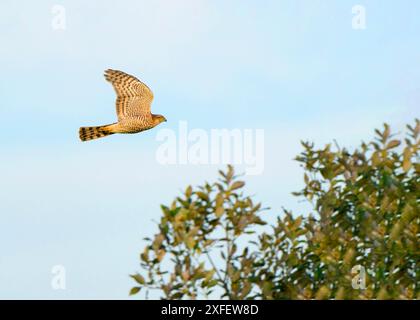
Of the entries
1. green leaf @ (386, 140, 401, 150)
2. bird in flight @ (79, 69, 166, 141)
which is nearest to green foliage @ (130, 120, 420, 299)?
green leaf @ (386, 140, 401, 150)

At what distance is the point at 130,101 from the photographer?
17.0 m

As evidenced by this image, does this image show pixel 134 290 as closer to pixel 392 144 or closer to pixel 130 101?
pixel 392 144

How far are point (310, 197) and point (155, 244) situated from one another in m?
2.24

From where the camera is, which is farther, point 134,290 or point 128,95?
point 128,95

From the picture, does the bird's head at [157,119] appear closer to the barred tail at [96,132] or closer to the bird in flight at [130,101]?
the bird in flight at [130,101]

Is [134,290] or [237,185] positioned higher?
[237,185]

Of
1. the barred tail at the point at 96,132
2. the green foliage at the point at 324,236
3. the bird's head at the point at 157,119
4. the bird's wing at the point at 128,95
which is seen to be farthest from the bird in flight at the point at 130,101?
the green foliage at the point at 324,236

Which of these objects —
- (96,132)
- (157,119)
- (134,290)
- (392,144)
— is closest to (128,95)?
(157,119)

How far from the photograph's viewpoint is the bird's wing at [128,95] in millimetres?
16891

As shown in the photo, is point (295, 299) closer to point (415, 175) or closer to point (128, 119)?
point (415, 175)

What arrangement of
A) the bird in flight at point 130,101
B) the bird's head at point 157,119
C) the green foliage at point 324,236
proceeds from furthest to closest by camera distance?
the bird's head at point 157,119, the bird in flight at point 130,101, the green foliage at point 324,236

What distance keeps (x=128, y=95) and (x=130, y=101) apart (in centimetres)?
13

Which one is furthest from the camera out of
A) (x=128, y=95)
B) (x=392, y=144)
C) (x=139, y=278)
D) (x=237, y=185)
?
(x=128, y=95)
